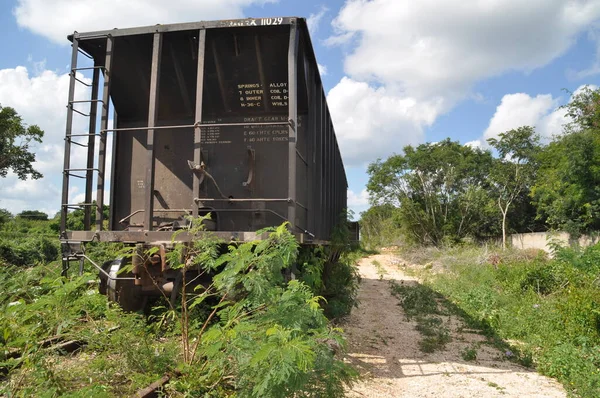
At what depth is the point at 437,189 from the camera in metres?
33.0

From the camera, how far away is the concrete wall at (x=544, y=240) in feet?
65.2

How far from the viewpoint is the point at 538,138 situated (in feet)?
93.0

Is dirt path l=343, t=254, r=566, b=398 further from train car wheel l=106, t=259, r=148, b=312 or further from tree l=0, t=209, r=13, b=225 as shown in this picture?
tree l=0, t=209, r=13, b=225

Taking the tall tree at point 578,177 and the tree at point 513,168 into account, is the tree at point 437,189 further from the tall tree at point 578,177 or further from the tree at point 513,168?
the tall tree at point 578,177

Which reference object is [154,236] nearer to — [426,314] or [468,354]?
[468,354]

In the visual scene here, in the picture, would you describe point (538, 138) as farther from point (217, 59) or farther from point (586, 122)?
point (217, 59)

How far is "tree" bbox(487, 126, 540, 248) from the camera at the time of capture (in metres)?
28.2

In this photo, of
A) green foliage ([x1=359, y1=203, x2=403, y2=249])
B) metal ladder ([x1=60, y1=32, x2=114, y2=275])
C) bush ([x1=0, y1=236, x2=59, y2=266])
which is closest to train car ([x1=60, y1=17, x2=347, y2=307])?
metal ladder ([x1=60, y1=32, x2=114, y2=275])

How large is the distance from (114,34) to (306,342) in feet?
16.8

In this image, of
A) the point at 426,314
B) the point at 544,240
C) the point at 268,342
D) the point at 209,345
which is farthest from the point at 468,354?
the point at 544,240

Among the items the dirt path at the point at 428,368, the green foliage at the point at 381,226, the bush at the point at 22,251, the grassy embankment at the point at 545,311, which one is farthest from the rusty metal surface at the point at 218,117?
the green foliage at the point at 381,226

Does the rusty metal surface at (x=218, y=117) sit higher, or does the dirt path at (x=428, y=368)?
the rusty metal surface at (x=218, y=117)

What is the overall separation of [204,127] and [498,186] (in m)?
28.3

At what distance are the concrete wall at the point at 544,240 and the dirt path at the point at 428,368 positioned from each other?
12.6m
